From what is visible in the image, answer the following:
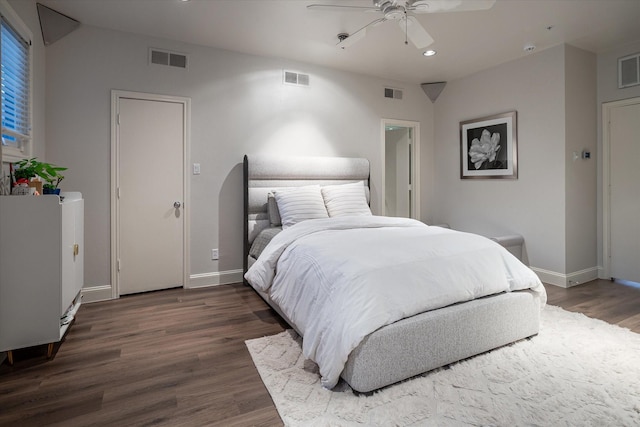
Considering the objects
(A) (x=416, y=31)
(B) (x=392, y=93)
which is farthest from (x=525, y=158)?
(A) (x=416, y=31)

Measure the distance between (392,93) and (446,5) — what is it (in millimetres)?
2642

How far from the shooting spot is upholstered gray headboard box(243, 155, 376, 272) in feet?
13.0

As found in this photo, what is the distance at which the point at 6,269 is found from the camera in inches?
83.4

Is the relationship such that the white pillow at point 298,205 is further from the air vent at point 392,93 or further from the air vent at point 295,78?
the air vent at point 392,93

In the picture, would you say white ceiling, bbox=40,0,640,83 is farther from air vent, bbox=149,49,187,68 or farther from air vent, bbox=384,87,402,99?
air vent, bbox=384,87,402,99

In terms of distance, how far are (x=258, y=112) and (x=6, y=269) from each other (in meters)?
2.84

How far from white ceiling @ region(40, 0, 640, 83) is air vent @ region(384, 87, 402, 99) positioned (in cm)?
70

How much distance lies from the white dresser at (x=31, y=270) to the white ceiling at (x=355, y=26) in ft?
6.40

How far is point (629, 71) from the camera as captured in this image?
3889 millimetres

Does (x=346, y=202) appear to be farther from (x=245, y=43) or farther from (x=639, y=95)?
(x=639, y=95)

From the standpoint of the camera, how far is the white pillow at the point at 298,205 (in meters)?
3.65

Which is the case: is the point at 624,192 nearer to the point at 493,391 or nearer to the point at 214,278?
Result: the point at 493,391

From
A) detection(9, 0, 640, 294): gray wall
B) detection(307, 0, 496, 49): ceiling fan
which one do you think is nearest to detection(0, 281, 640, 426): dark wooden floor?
detection(9, 0, 640, 294): gray wall

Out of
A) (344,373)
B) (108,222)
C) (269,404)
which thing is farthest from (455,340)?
(108,222)
